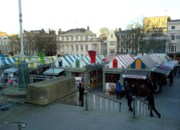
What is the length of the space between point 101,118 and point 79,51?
2199 inches

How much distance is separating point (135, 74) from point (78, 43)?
48.2 m

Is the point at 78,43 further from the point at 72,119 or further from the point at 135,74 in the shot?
the point at 72,119

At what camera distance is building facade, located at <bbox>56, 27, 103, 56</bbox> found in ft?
193

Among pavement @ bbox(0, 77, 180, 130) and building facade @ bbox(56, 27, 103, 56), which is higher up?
building facade @ bbox(56, 27, 103, 56)

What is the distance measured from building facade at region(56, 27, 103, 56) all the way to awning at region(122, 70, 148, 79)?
42681 mm

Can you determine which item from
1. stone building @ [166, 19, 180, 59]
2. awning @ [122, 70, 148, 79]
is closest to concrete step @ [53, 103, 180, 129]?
awning @ [122, 70, 148, 79]

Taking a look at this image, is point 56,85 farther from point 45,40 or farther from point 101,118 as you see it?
point 45,40

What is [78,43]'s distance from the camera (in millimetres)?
61375

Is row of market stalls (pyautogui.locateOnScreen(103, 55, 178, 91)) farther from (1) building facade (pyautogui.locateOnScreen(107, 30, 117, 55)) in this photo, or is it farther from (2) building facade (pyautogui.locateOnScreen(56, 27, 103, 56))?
(2) building facade (pyautogui.locateOnScreen(56, 27, 103, 56))

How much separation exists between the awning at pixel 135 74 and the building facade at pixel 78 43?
42681mm

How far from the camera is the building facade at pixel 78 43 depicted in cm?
5894

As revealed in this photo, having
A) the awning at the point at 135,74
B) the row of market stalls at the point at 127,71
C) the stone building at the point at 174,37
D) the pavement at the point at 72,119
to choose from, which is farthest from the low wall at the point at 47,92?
the stone building at the point at 174,37

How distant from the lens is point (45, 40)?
55406 mm

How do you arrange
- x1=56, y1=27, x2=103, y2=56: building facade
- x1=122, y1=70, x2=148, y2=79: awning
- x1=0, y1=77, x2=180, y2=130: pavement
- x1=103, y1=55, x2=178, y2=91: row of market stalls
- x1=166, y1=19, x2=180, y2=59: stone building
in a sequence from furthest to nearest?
x1=56, y1=27, x2=103, y2=56: building facade < x1=166, y1=19, x2=180, y2=59: stone building < x1=103, y1=55, x2=178, y2=91: row of market stalls < x1=122, y1=70, x2=148, y2=79: awning < x1=0, y1=77, x2=180, y2=130: pavement
